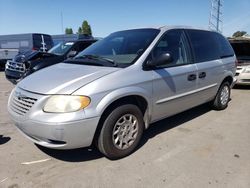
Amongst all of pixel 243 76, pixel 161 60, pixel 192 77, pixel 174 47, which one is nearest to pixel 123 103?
pixel 161 60

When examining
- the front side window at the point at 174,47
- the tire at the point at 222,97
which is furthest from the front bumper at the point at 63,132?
the tire at the point at 222,97

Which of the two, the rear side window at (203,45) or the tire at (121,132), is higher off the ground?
Answer: the rear side window at (203,45)

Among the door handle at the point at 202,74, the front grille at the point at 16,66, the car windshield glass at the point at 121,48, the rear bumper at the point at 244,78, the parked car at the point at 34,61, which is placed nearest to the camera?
the car windshield glass at the point at 121,48

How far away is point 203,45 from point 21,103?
3.38 m

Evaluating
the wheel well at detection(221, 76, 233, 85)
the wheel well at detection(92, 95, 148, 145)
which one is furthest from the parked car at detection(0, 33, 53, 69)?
the wheel well at detection(92, 95, 148, 145)

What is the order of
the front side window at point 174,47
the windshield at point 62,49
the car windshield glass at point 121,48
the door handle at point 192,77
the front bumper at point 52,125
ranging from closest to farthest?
the front bumper at point 52,125 → the car windshield glass at point 121,48 → the front side window at point 174,47 → the door handle at point 192,77 → the windshield at point 62,49

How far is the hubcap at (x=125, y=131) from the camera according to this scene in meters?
3.40

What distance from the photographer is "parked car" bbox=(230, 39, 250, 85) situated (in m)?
8.32

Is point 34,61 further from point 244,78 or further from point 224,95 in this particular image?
point 244,78

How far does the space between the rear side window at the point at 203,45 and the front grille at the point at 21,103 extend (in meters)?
2.85

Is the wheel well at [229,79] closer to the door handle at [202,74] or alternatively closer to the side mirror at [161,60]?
the door handle at [202,74]

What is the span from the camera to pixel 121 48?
13.5 ft

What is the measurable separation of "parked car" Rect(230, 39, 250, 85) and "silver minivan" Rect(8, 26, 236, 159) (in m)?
3.95

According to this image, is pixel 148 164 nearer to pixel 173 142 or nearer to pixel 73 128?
pixel 173 142
